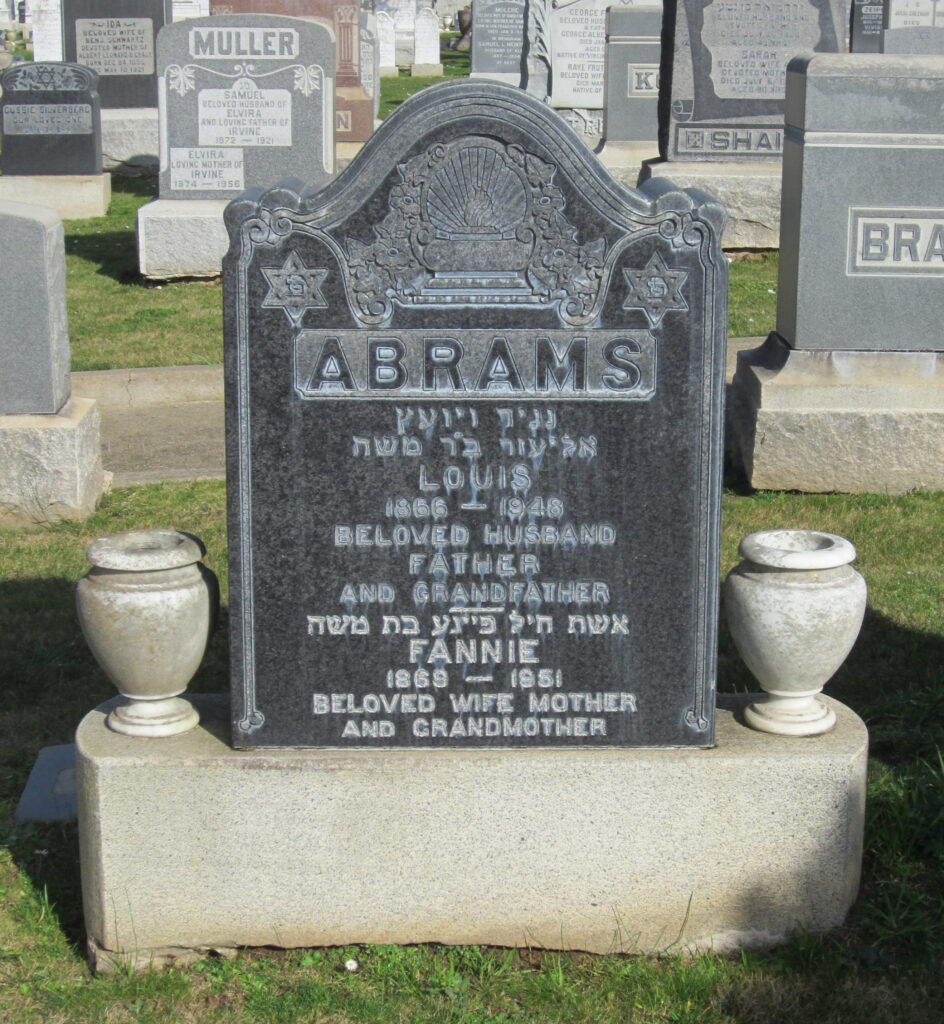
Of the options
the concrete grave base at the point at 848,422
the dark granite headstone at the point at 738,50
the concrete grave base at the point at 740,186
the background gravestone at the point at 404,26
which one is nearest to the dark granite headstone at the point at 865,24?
the dark granite headstone at the point at 738,50

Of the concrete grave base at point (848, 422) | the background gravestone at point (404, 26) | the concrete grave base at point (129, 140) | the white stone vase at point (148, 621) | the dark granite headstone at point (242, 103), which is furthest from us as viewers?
the background gravestone at point (404, 26)

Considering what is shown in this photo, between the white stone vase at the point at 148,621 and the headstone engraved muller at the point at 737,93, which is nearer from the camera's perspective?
the white stone vase at the point at 148,621

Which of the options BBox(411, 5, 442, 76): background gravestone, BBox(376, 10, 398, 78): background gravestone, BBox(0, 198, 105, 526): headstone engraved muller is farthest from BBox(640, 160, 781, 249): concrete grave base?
BBox(411, 5, 442, 76): background gravestone

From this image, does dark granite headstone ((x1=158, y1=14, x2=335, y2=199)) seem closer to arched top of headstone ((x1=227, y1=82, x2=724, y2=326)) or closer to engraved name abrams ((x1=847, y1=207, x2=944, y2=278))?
engraved name abrams ((x1=847, y1=207, x2=944, y2=278))

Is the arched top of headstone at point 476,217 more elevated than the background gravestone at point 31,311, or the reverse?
the arched top of headstone at point 476,217

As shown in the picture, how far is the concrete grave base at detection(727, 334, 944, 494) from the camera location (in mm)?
6230

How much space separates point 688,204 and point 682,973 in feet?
5.59

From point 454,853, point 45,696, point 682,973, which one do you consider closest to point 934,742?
point 682,973

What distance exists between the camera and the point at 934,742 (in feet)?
13.3

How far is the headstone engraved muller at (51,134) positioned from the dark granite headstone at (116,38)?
2828 millimetres

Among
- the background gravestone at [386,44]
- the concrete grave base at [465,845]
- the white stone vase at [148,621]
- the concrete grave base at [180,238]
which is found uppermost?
the background gravestone at [386,44]

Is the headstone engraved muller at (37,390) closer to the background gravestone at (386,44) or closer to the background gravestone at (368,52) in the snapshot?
the background gravestone at (368,52)

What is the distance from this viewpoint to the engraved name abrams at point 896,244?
6.11 meters

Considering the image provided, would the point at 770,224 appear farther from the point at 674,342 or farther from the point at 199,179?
the point at 674,342
